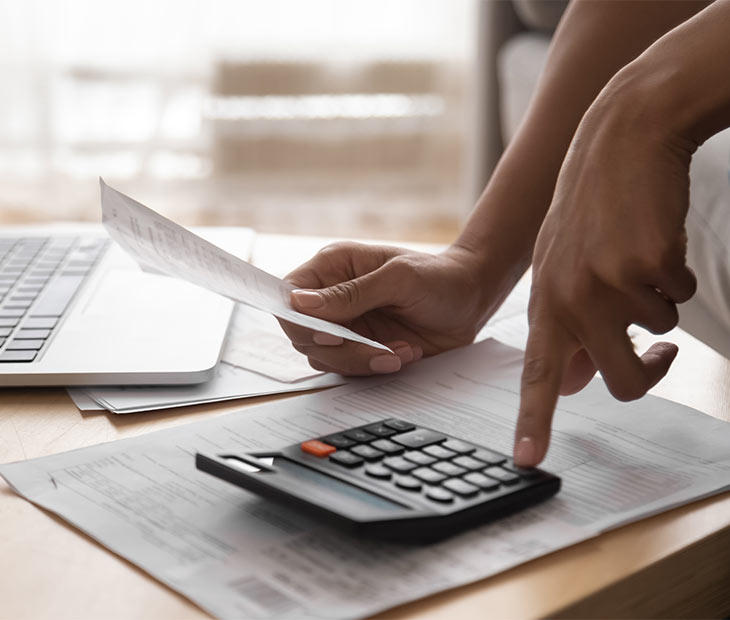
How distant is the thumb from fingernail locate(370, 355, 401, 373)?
0.04 m

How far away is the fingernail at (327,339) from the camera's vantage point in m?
0.62

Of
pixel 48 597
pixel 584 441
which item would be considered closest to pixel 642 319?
pixel 584 441

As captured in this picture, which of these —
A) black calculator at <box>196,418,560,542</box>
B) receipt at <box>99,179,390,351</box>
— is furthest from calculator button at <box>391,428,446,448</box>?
receipt at <box>99,179,390,351</box>

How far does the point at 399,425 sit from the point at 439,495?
85 mm

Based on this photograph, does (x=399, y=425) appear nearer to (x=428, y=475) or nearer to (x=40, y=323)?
(x=428, y=475)

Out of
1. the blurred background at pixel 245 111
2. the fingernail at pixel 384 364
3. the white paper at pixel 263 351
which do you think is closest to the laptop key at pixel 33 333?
the white paper at pixel 263 351

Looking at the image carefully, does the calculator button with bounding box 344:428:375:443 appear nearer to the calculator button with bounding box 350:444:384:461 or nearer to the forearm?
the calculator button with bounding box 350:444:384:461

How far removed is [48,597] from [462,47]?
244 centimetres

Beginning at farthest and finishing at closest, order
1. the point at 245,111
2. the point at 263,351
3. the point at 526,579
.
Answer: the point at 245,111 < the point at 263,351 < the point at 526,579

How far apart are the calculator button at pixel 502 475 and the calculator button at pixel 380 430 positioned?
0.21 ft

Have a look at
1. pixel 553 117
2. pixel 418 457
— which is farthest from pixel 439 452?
pixel 553 117

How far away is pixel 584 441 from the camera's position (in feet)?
1.70

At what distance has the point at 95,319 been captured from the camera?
2.36 feet

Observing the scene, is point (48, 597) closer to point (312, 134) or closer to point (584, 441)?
point (584, 441)
